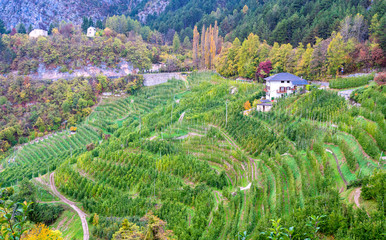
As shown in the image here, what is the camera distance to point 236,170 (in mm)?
18375

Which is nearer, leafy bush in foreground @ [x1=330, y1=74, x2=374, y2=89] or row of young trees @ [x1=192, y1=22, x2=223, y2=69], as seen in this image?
leafy bush in foreground @ [x1=330, y1=74, x2=374, y2=89]

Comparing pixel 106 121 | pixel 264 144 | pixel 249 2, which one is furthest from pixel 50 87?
pixel 249 2

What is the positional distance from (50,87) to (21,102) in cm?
448

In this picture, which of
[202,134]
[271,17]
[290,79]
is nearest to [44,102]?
[202,134]

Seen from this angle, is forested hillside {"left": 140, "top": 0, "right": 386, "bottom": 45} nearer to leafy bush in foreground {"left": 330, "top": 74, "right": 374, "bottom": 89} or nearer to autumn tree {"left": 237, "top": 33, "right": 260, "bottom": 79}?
autumn tree {"left": 237, "top": 33, "right": 260, "bottom": 79}

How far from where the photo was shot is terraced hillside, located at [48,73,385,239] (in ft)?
39.6

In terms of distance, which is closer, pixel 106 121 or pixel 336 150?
pixel 336 150

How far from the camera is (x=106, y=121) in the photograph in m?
34.5

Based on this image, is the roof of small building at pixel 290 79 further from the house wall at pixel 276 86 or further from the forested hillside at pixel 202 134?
the house wall at pixel 276 86

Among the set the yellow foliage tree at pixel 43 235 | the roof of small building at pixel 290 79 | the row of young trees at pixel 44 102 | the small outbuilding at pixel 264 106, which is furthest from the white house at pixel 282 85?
the row of young trees at pixel 44 102

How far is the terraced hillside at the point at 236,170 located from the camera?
12.1 meters

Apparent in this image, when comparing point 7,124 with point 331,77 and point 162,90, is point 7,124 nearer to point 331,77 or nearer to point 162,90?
point 162,90

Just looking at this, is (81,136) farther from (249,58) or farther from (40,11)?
(40,11)

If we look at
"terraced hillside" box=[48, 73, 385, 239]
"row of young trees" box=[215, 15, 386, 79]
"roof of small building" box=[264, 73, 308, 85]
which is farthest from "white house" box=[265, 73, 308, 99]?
"row of young trees" box=[215, 15, 386, 79]
